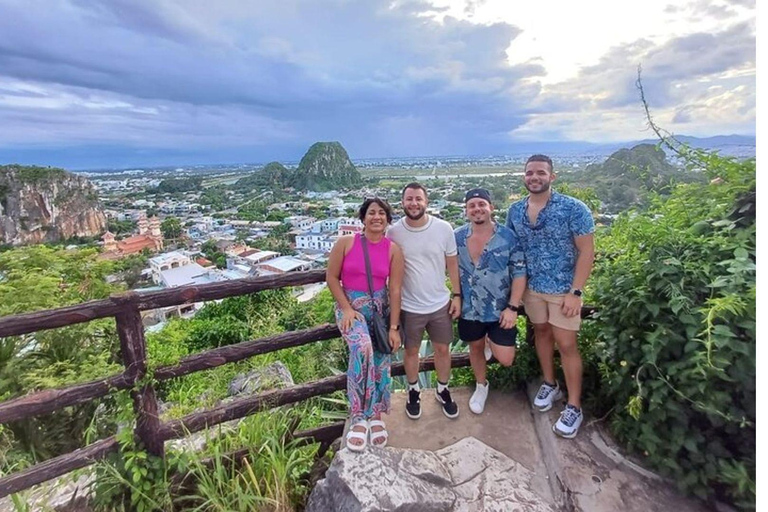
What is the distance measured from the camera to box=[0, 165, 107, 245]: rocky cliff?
58.2 feet

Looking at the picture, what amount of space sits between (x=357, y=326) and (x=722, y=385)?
66.6 inches

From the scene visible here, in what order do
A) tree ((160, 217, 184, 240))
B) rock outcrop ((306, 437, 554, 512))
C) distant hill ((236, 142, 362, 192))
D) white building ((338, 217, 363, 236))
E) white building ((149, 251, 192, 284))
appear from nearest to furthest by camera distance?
1. rock outcrop ((306, 437, 554, 512))
2. white building ((338, 217, 363, 236))
3. white building ((149, 251, 192, 284))
4. distant hill ((236, 142, 362, 192))
5. tree ((160, 217, 184, 240))

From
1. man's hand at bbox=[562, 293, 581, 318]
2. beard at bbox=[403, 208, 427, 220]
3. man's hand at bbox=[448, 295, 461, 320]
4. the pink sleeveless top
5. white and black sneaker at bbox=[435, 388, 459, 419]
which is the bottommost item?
white and black sneaker at bbox=[435, 388, 459, 419]

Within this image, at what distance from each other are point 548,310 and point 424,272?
790 millimetres

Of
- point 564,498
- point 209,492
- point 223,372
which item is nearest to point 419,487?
point 564,498

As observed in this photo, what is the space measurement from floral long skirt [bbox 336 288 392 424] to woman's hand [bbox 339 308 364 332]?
18 millimetres

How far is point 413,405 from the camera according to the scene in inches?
105

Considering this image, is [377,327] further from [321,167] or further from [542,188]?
[321,167]

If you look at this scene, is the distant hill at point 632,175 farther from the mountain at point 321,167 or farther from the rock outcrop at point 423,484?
the mountain at point 321,167

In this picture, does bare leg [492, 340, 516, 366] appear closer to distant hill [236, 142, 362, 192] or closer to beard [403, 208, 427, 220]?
beard [403, 208, 427, 220]

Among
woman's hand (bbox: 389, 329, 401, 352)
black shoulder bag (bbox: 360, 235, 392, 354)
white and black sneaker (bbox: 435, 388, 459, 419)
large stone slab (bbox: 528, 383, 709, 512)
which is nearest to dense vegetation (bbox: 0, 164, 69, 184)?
black shoulder bag (bbox: 360, 235, 392, 354)

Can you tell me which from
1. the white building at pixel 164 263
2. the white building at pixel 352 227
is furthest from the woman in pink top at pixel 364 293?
the white building at pixel 164 263

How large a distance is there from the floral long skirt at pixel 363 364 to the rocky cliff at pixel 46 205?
2076cm

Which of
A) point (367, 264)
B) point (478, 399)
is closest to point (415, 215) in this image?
point (367, 264)
